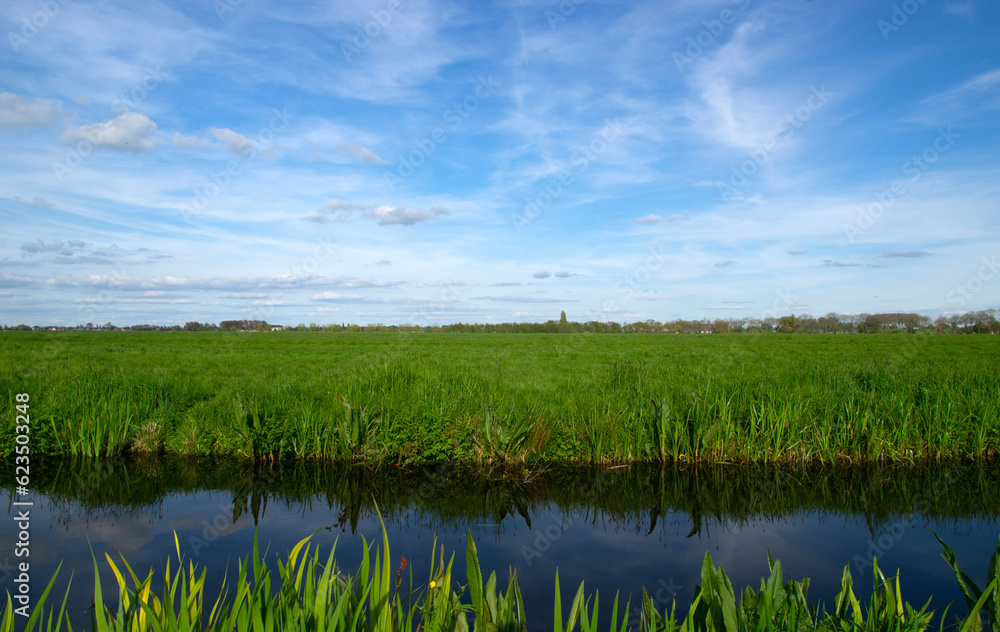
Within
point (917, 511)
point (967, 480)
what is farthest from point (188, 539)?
point (967, 480)

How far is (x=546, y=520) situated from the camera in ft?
25.8

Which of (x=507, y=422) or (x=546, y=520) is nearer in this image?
(x=546, y=520)

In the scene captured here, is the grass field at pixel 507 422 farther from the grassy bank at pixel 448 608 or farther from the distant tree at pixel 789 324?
the distant tree at pixel 789 324

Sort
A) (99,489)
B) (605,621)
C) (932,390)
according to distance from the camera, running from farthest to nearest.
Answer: (932,390)
(99,489)
(605,621)

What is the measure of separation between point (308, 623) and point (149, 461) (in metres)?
9.67

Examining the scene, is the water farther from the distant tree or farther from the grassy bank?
the distant tree

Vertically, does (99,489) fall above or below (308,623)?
below

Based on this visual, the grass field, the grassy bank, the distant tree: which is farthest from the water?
the distant tree

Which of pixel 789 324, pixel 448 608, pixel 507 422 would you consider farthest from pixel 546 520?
pixel 789 324

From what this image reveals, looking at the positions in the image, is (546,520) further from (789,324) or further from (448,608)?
(789,324)

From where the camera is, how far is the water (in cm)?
628

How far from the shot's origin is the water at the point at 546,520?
6.28 meters

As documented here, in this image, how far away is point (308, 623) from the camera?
9.12 ft

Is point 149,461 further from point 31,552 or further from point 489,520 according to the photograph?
point 489,520
